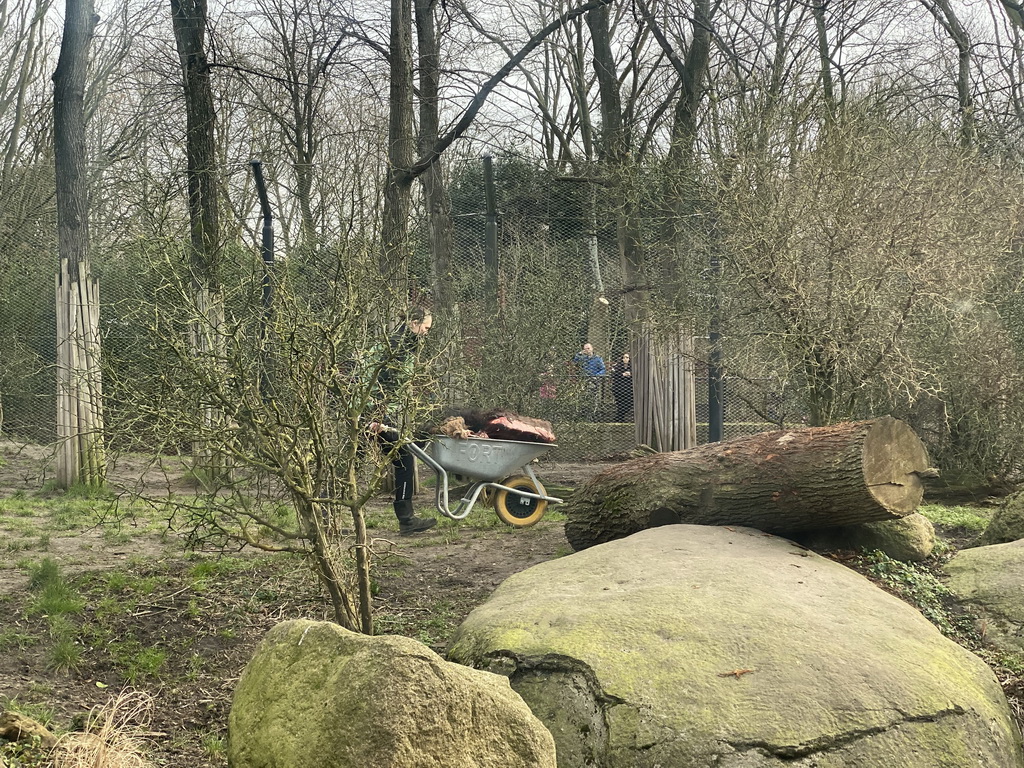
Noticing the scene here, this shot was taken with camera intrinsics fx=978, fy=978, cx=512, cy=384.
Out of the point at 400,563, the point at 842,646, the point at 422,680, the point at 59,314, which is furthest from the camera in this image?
the point at 59,314

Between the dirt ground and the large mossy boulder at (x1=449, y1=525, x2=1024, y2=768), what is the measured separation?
3.21 ft

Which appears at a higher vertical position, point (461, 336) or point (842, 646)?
point (461, 336)

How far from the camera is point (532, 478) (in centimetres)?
766

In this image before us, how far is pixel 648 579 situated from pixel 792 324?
3.24 meters

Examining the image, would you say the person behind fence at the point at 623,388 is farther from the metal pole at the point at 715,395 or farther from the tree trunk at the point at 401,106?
the tree trunk at the point at 401,106

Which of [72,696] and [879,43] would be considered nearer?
[72,696]

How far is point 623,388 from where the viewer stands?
11211 millimetres

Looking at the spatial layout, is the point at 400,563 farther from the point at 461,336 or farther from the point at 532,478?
the point at 461,336

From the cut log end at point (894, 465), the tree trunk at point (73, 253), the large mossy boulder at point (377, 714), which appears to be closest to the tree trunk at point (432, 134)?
the tree trunk at point (73, 253)

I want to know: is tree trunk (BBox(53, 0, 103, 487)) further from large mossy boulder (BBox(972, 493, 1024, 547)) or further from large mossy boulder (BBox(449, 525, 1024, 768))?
large mossy boulder (BBox(972, 493, 1024, 547))

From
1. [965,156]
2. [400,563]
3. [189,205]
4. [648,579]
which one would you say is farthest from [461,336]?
[648,579]

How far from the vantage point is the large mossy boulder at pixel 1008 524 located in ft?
19.2

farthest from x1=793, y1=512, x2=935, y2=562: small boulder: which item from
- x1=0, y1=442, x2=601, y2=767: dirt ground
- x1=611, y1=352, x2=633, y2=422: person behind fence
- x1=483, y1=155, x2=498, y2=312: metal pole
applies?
x1=483, y1=155, x2=498, y2=312: metal pole

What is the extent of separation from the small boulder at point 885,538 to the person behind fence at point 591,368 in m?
4.91
